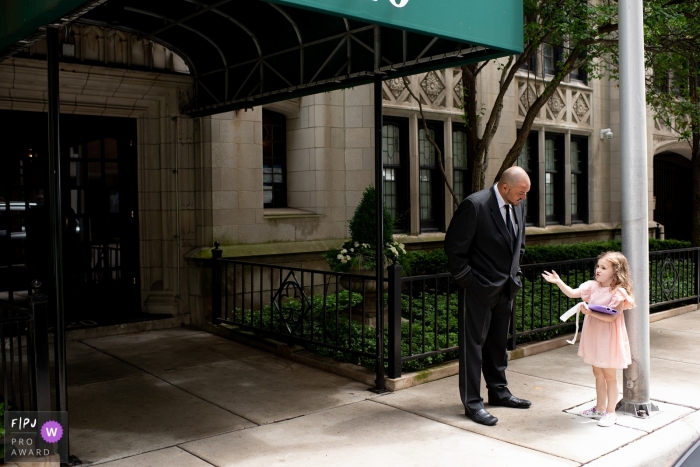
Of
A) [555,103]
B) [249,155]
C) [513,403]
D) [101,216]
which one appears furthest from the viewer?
[555,103]

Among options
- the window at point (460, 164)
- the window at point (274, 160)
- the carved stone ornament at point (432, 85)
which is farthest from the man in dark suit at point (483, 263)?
the window at point (460, 164)

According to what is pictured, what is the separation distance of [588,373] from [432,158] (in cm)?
773

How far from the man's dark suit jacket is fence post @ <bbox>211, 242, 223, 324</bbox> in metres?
4.79

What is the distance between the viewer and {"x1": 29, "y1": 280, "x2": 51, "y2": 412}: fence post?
15.9 ft

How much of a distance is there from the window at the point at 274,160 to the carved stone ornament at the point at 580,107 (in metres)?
9.41

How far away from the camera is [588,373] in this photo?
25.5 ft

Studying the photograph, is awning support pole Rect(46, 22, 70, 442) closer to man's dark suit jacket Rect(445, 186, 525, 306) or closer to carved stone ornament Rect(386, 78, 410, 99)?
man's dark suit jacket Rect(445, 186, 525, 306)

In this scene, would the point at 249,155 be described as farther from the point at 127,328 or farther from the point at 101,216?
the point at 127,328

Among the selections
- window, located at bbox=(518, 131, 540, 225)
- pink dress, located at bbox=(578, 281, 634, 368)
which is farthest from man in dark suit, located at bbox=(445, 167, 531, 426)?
window, located at bbox=(518, 131, 540, 225)

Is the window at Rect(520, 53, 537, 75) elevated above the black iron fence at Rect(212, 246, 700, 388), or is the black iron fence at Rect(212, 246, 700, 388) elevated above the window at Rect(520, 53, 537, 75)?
the window at Rect(520, 53, 537, 75)

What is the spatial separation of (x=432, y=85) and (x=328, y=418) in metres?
9.61

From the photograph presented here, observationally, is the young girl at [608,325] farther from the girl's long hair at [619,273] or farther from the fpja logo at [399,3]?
the fpja logo at [399,3]

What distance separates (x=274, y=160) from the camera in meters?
12.5

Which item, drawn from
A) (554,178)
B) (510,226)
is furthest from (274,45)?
(554,178)
